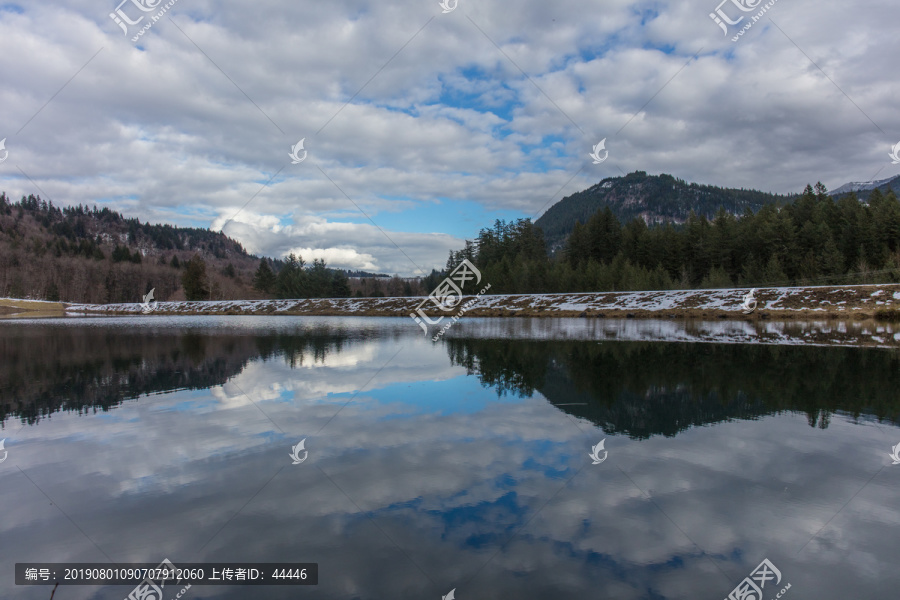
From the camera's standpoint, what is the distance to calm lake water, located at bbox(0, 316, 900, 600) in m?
5.07

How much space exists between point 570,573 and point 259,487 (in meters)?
4.74

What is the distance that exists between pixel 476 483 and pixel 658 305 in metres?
50.9

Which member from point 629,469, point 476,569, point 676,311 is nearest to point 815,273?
point 676,311

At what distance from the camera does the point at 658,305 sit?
2084 inches
